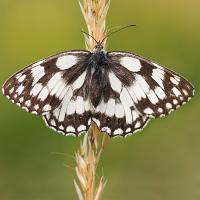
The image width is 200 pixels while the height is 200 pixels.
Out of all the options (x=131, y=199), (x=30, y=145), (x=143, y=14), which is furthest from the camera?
(x=143, y=14)

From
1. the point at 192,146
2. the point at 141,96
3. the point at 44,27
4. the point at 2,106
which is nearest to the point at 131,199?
the point at 192,146

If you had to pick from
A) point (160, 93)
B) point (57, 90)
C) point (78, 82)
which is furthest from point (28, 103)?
point (160, 93)

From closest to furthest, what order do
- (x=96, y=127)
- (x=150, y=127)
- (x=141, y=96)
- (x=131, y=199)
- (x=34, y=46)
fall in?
(x=96, y=127), (x=141, y=96), (x=131, y=199), (x=150, y=127), (x=34, y=46)

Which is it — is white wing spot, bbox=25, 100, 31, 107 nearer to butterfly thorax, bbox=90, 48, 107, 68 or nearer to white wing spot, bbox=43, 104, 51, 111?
white wing spot, bbox=43, 104, 51, 111

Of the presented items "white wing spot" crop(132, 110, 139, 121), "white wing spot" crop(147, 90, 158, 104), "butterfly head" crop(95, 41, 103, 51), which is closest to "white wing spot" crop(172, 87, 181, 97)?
"white wing spot" crop(147, 90, 158, 104)

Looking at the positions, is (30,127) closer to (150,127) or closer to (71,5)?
(150,127)

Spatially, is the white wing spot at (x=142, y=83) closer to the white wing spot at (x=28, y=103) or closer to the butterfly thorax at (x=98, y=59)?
the butterfly thorax at (x=98, y=59)

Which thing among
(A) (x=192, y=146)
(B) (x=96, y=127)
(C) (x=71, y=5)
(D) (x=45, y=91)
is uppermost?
(C) (x=71, y=5)
